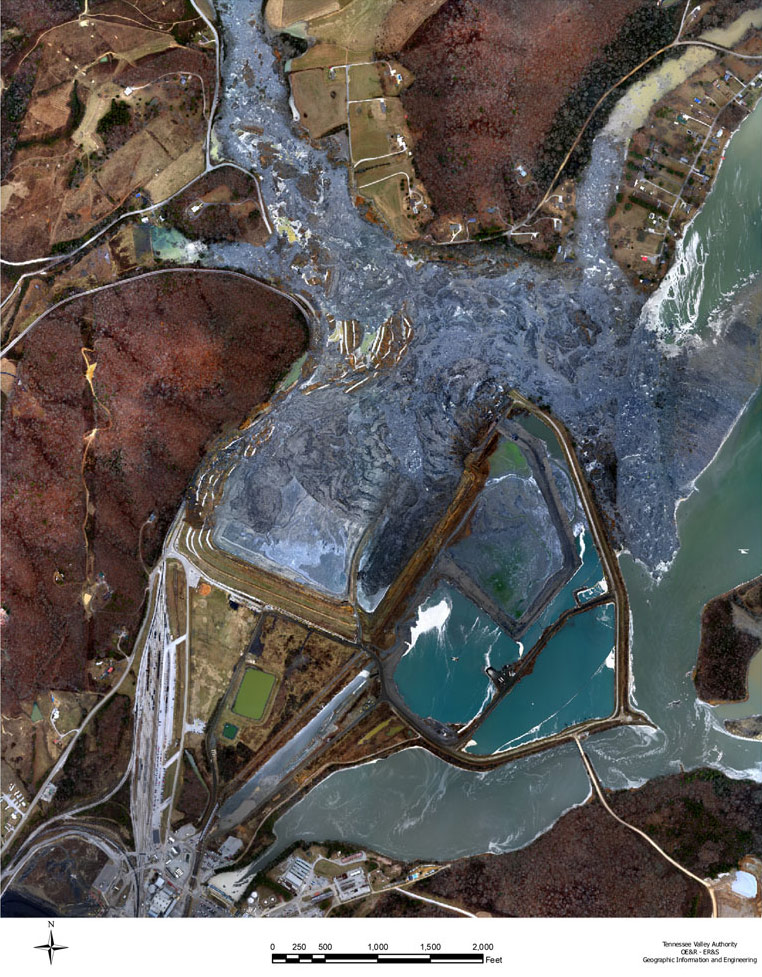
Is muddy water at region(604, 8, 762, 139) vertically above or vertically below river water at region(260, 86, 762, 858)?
above

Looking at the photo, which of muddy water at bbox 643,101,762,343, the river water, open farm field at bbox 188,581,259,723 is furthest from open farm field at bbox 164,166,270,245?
the river water

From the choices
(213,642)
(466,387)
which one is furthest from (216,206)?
(213,642)

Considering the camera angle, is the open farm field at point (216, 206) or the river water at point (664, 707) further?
the open farm field at point (216, 206)

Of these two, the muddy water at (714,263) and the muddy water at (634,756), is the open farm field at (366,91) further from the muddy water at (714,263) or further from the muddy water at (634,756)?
the muddy water at (634,756)

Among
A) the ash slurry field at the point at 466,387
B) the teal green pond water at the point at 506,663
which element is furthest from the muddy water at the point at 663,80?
the teal green pond water at the point at 506,663
